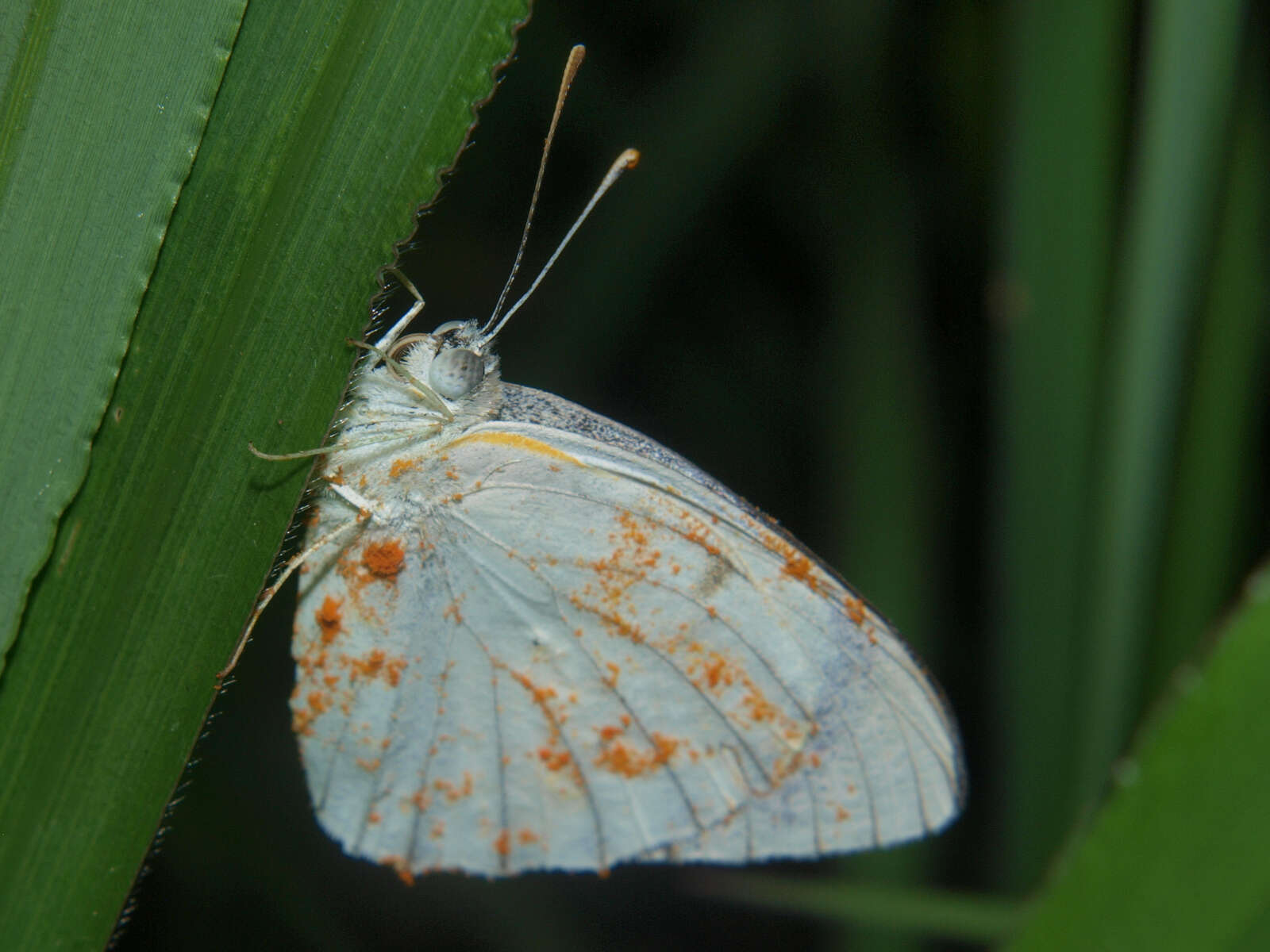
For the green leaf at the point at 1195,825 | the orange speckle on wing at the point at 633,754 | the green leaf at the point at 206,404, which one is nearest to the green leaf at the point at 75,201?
the green leaf at the point at 206,404

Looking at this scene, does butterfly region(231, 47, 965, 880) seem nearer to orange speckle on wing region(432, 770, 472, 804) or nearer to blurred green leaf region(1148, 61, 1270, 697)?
orange speckle on wing region(432, 770, 472, 804)

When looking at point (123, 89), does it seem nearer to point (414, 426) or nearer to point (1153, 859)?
point (414, 426)

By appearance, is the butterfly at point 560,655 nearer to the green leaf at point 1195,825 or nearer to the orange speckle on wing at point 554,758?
the orange speckle on wing at point 554,758

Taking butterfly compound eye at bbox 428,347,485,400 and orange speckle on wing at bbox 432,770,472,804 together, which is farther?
orange speckle on wing at bbox 432,770,472,804

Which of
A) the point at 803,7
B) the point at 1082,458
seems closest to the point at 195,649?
the point at 1082,458

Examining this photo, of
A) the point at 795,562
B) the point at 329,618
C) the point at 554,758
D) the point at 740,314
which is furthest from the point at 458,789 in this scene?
the point at 740,314

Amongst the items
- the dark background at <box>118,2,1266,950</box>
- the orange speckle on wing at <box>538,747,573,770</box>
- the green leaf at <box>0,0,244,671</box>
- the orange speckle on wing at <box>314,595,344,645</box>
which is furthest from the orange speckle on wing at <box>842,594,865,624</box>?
the green leaf at <box>0,0,244,671</box>

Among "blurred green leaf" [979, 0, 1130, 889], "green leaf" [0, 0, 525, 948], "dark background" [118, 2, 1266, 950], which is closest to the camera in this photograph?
"green leaf" [0, 0, 525, 948]
